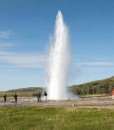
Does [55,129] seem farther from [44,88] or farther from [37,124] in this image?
[44,88]

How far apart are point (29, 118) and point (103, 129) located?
13716mm

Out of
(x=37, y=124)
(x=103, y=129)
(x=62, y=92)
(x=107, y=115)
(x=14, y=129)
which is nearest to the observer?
(x=103, y=129)

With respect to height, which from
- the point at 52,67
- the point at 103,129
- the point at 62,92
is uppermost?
the point at 52,67

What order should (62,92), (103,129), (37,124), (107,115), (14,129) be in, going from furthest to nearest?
(62,92), (107,115), (37,124), (14,129), (103,129)

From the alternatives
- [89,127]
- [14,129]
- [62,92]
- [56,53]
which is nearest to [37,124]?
[14,129]

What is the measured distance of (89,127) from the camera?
131ft

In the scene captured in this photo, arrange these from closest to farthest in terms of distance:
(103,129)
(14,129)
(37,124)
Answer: (103,129) → (14,129) → (37,124)

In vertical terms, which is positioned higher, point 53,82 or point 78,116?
point 53,82

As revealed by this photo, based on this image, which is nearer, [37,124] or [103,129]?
[103,129]

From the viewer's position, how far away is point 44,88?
4405 inches

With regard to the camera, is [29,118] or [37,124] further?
[29,118]

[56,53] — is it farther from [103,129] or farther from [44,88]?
[103,129]

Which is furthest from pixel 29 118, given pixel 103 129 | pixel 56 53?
pixel 56 53

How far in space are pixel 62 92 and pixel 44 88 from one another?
263 inches
